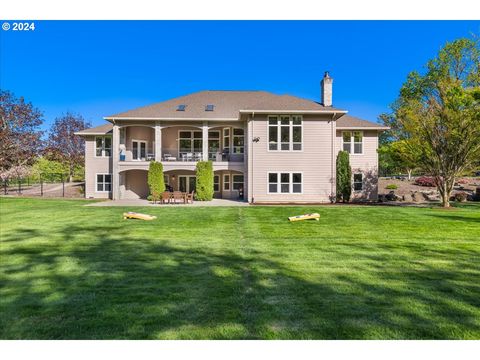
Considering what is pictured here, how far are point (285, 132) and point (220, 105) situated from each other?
19.7 ft

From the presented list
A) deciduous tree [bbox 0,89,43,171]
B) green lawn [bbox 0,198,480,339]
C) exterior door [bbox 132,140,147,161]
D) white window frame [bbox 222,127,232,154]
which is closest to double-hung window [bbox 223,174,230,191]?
white window frame [bbox 222,127,232,154]

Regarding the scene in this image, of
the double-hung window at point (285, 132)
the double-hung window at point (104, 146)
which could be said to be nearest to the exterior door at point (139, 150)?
the double-hung window at point (104, 146)

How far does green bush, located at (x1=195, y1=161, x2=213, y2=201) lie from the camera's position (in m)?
18.5

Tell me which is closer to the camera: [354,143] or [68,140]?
[354,143]

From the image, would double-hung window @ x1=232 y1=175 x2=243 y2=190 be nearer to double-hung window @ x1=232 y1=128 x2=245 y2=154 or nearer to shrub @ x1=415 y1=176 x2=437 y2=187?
double-hung window @ x1=232 y1=128 x2=245 y2=154

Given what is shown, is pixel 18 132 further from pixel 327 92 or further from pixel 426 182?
pixel 426 182

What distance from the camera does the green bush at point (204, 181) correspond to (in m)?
18.5

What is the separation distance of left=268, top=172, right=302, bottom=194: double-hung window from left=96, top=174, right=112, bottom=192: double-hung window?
10959 millimetres

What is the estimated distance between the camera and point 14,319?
3.16 meters

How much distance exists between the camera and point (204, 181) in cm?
1853

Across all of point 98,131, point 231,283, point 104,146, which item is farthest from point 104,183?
point 231,283

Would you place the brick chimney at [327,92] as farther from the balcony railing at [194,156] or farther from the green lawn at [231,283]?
the green lawn at [231,283]

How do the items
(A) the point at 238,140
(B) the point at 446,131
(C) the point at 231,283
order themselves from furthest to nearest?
(A) the point at 238,140 → (B) the point at 446,131 → (C) the point at 231,283

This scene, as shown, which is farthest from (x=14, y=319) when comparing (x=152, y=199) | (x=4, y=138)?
(x=4, y=138)
